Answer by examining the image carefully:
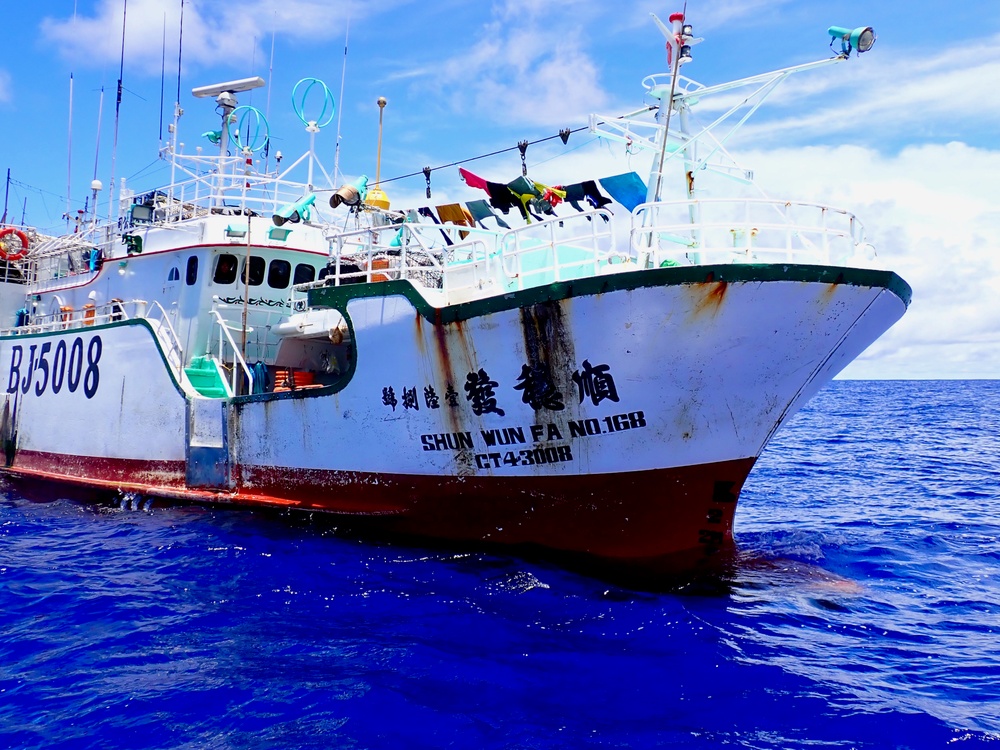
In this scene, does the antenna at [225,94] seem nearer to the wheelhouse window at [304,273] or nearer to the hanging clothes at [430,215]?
the wheelhouse window at [304,273]

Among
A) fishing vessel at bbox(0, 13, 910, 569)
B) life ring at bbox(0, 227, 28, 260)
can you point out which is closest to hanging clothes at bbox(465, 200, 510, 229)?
fishing vessel at bbox(0, 13, 910, 569)

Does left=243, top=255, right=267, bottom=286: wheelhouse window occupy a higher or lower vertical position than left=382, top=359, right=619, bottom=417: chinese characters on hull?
higher

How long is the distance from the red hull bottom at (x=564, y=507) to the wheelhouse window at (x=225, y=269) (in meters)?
4.50

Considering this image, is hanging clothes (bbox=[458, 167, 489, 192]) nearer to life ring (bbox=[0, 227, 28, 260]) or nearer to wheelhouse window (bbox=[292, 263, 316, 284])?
wheelhouse window (bbox=[292, 263, 316, 284])

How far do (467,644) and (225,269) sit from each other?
963 centimetres

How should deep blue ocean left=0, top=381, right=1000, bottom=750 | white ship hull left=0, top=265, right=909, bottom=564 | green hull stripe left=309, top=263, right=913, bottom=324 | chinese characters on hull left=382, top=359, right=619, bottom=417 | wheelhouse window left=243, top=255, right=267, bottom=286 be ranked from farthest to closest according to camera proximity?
wheelhouse window left=243, top=255, right=267, bottom=286 → chinese characters on hull left=382, top=359, right=619, bottom=417 → white ship hull left=0, top=265, right=909, bottom=564 → green hull stripe left=309, top=263, right=913, bottom=324 → deep blue ocean left=0, top=381, right=1000, bottom=750

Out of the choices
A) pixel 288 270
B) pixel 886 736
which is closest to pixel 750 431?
pixel 886 736

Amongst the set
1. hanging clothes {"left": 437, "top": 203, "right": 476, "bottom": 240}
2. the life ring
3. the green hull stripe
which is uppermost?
the life ring

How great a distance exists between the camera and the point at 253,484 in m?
12.6

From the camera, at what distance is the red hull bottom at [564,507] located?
30.4 feet

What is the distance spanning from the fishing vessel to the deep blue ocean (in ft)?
2.81

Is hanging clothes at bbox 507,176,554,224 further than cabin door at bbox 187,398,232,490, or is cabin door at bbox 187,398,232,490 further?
cabin door at bbox 187,398,232,490

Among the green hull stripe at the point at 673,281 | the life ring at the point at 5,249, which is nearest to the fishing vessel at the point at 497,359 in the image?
the green hull stripe at the point at 673,281

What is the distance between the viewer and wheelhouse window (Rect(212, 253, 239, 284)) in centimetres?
1434
